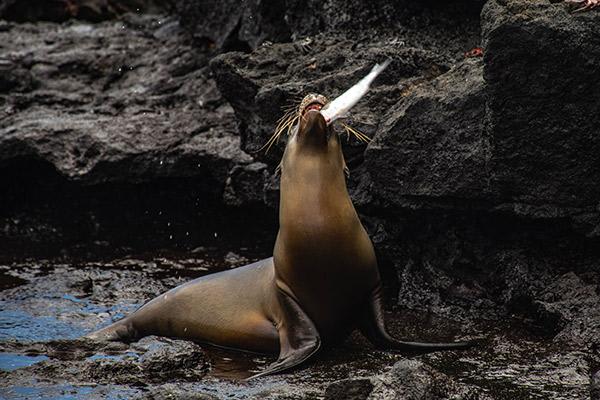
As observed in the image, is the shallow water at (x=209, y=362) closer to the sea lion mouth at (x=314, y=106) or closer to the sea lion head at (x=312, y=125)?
the sea lion head at (x=312, y=125)

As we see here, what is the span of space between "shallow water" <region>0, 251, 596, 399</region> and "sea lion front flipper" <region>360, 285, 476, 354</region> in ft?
0.22

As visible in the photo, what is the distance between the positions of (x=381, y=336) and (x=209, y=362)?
2.93ft

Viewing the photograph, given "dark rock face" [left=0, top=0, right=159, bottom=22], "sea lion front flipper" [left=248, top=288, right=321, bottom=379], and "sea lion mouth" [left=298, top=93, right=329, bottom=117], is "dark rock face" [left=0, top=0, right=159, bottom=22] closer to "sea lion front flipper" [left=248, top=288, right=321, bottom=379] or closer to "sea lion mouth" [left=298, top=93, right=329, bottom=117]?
"sea lion mouth" [left=298, top=93, right=329, bottom=117]

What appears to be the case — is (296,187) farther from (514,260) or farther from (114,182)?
(114,182)

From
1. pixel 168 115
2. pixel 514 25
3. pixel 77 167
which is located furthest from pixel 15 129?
pixel 514 25

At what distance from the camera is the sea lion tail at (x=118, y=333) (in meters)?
5.98

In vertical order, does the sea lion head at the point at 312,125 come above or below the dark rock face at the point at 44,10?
below

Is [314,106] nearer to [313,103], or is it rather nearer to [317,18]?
[313,103]

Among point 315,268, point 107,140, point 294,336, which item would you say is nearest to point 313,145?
point 315,268

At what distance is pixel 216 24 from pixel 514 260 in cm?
441

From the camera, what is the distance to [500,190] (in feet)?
18.9

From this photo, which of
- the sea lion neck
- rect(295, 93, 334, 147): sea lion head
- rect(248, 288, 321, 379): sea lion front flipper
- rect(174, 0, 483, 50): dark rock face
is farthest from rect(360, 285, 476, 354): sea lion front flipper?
rect(174, 0, 483, 50): dark rock face

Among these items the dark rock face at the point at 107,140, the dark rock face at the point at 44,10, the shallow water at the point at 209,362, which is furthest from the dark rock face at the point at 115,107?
the shallow water at the point at 209,362

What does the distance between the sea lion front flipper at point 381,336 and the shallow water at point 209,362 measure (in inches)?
2.7
